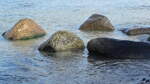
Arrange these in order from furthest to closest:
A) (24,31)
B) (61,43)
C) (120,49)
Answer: (24,31)
(61,43)
(120,49)

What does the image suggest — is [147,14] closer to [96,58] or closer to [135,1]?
[135,1]

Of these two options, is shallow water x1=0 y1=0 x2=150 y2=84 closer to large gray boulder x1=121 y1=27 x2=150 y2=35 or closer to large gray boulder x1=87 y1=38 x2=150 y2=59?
large gray boulder x1=121 y1=27 x2=150 y2=35

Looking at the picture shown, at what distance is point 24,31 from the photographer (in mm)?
17234

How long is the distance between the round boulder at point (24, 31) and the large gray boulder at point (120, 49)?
3911 mm

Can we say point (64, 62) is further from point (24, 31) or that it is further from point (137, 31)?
point (137, 31)

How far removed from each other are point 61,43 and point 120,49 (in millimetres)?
2094

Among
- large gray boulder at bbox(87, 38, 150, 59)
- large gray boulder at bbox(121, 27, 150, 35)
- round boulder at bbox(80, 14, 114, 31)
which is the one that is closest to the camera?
large gray boulder at bbox(87, 38, 150, 59)

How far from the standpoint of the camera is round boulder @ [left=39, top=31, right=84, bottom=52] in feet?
47.2

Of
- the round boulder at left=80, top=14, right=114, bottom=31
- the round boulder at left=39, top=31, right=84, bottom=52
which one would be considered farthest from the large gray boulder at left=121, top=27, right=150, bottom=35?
the round boulder at left=39, top=31, right=84, bottom=52

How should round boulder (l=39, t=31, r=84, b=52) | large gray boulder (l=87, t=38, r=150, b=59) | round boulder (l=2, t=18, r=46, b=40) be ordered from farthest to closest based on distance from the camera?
round boulder (l=2, t=18, r=46, b=40), round boulder (l=39, t=31, r=84, b=52), large gray boulder (l=87, t=38, r=150, b=59)

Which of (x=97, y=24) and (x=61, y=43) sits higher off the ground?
(x=97, y=24)

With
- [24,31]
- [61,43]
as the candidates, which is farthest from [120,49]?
[24,31]

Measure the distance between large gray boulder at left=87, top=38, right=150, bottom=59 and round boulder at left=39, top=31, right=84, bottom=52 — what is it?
A: 89cm

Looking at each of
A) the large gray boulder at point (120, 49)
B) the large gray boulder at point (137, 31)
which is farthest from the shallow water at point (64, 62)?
the large gray boulder at point (120, 49)
